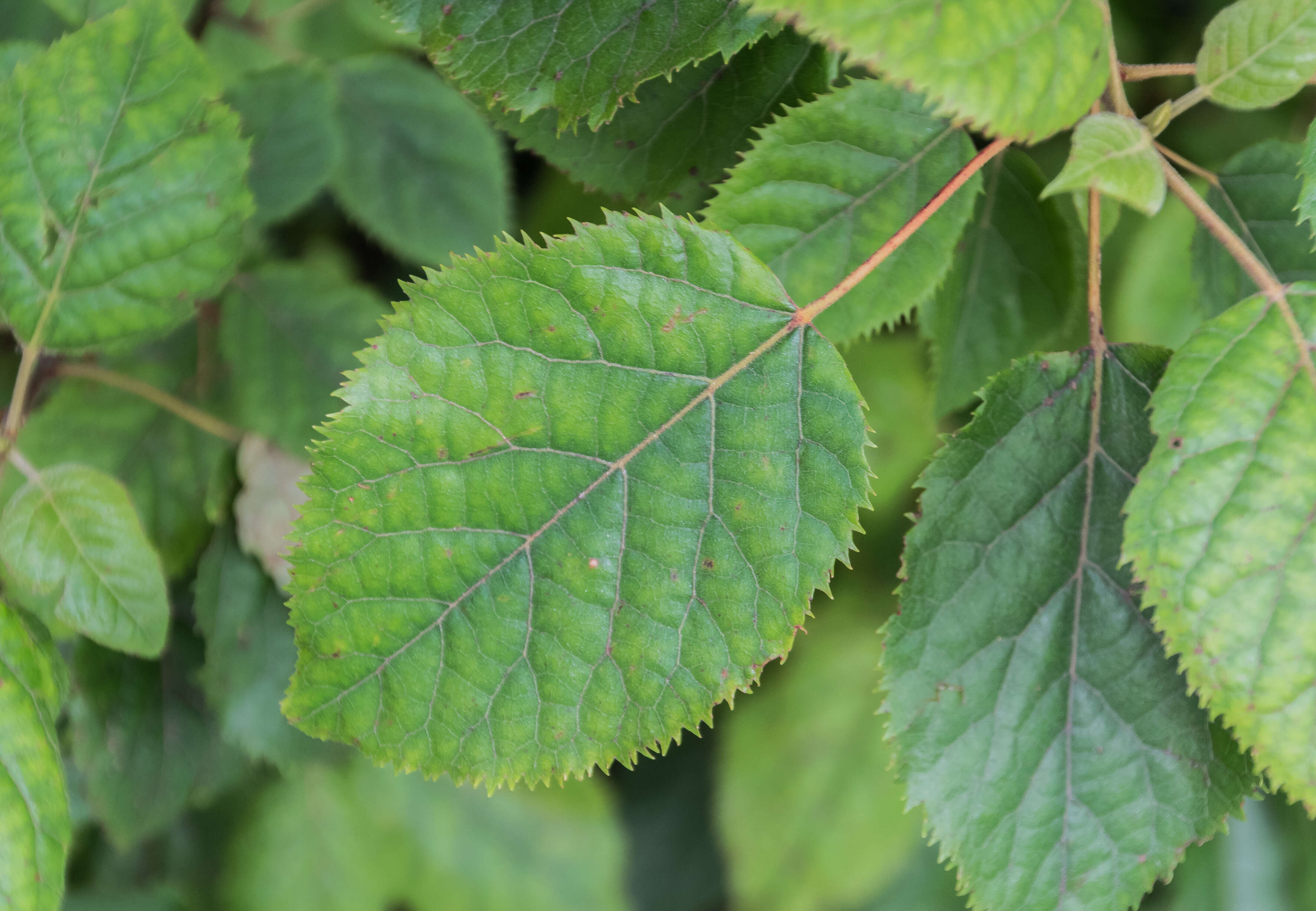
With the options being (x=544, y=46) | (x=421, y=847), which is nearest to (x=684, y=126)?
(x=544, y=46)

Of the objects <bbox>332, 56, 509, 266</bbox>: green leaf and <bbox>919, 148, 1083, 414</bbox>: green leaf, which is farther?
<bbox>332, 56, 509, 266</bbox>: green leaf

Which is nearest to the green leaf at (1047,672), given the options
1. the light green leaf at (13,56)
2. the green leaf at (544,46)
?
the green leaf at (544,46)

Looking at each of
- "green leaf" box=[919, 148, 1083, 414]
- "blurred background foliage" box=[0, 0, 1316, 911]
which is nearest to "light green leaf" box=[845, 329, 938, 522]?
"blurred background foliage" box=[0, 0, 1316, 911]

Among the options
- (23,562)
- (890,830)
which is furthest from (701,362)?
(890,830)

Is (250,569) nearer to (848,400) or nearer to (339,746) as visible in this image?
(339,746)

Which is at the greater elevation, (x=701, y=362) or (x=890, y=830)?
(x=701, y=362)

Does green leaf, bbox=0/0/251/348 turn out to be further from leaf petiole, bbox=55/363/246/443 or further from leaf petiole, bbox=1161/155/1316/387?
leaf petiole, bbox=1161/155/1316/387
